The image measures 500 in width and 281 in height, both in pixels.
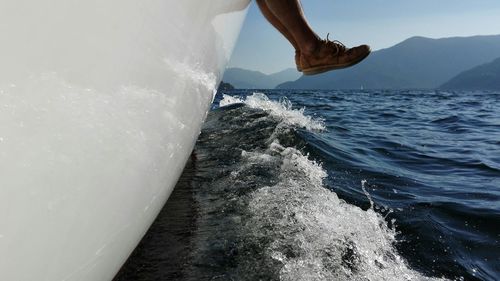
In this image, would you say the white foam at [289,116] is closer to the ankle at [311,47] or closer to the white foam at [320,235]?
the white foam at [320,235]

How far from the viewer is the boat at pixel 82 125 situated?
0.77 meters

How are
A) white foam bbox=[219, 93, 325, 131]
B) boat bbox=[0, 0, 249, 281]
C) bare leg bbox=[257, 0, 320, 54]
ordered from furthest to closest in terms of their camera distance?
white foam bbox=[219, 93, 325, 131] < bare leg bbox=[257, 0, 320, 54] < boat bbox=[0, 0, 249, 281]

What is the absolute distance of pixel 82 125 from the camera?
93cm

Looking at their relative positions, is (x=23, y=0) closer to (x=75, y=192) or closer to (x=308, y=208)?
(x=75, y=192)

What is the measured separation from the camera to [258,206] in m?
2.72

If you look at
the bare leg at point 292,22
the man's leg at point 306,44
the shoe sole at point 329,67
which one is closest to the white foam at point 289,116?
the shoe sole at point 329,67

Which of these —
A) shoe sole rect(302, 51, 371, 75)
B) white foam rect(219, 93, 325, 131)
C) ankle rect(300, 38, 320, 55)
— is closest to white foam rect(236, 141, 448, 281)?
shoe sole rect(302, 51, 371, 75)

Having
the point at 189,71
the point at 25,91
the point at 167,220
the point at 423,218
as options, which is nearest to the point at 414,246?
the point at 423,218

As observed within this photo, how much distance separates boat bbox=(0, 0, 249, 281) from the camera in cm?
77

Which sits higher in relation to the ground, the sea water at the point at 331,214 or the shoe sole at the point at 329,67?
the shoe sole at the point at 329,67

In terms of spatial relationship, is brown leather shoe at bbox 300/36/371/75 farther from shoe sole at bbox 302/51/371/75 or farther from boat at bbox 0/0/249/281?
boat at bbox 0/0/249/281

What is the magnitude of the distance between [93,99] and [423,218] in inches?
105

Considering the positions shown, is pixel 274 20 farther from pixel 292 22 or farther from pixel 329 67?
pixel 329 67

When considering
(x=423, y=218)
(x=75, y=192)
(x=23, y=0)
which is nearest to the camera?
(x=23, y=0)
